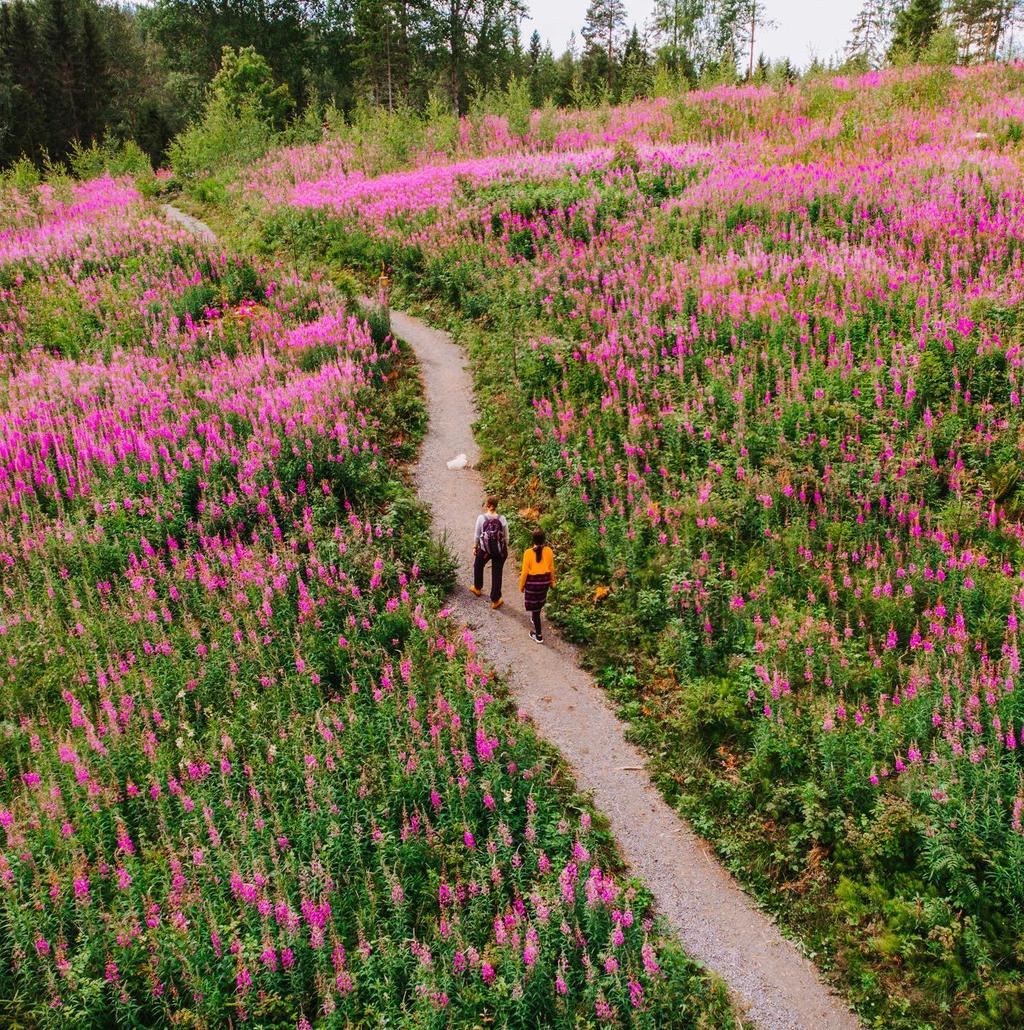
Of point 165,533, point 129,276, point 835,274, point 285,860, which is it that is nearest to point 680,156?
point 835,274

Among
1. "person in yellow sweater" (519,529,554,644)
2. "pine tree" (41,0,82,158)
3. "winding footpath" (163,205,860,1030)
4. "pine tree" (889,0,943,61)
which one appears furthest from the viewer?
"pine tree" (41,0,82,158)

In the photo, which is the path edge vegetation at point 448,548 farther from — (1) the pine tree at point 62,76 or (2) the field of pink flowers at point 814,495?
(1) the pine tree at point 62,76

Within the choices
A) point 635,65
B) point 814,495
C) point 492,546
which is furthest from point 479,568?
point 635,65

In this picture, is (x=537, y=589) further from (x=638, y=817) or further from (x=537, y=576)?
(x=638, y=817)

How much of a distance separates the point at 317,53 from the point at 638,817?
68.0m

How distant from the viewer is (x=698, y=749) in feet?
23.4

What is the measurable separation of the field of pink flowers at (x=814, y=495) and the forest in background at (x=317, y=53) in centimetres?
3139

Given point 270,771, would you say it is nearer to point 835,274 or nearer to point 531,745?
point 531,745

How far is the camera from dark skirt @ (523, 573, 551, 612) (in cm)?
855

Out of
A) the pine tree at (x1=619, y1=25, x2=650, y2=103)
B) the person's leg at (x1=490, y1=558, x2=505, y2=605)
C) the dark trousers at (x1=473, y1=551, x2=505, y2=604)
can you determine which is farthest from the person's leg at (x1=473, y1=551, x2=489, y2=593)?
the pine tree at (x1=619, y1=25, x2=650, y2=103)

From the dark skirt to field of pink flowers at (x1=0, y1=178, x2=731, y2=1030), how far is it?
89 centimetres

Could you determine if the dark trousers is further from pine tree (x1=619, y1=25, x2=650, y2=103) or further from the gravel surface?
pine tree (x1=619, y1=25, x2=650, y2=103)

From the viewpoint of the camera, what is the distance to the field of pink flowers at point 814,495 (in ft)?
18.8

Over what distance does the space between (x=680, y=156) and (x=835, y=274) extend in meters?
9.36
